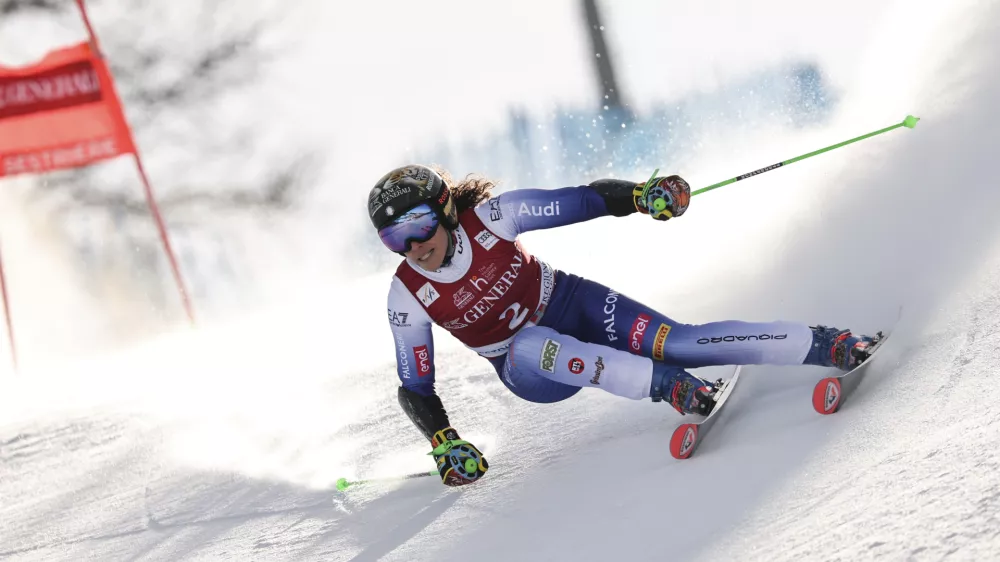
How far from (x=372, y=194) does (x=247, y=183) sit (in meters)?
13.2

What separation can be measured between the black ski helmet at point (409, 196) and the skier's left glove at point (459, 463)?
2.31 feet

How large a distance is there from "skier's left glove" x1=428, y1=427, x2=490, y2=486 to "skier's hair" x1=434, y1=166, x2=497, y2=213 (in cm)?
79

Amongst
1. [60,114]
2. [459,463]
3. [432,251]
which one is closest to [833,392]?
[459,463]

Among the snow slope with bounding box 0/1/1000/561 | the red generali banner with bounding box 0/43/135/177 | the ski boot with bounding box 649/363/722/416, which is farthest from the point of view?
the red generali banner with bounding box 0/43/135/177

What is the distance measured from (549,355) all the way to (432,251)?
0.50 meters

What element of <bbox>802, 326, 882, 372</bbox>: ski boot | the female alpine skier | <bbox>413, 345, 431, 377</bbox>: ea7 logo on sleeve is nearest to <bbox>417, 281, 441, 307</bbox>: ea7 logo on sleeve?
the female alpine skier

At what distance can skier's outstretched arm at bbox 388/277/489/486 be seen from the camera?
307cm

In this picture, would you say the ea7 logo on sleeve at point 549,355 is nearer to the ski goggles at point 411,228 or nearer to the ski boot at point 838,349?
the ski goggles at point 411,228

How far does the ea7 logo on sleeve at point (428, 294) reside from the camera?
3.12m

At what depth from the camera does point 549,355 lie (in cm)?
300

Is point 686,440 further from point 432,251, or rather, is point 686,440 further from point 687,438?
point 432,251

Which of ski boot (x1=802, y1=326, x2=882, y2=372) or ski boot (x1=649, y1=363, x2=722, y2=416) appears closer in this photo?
ski boot (x1=802, y1=326, x2=882, y2=372)

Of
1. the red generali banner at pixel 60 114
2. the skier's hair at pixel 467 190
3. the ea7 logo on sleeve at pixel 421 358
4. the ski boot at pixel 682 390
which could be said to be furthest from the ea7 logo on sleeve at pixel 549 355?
the red generali banner at pixel 60 114

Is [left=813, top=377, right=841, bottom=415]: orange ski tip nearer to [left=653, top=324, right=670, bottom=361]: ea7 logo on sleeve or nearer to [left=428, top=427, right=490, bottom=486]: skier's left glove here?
[left=653, top=324, right=670, bottom=361]: ea7 logo on sleeve
